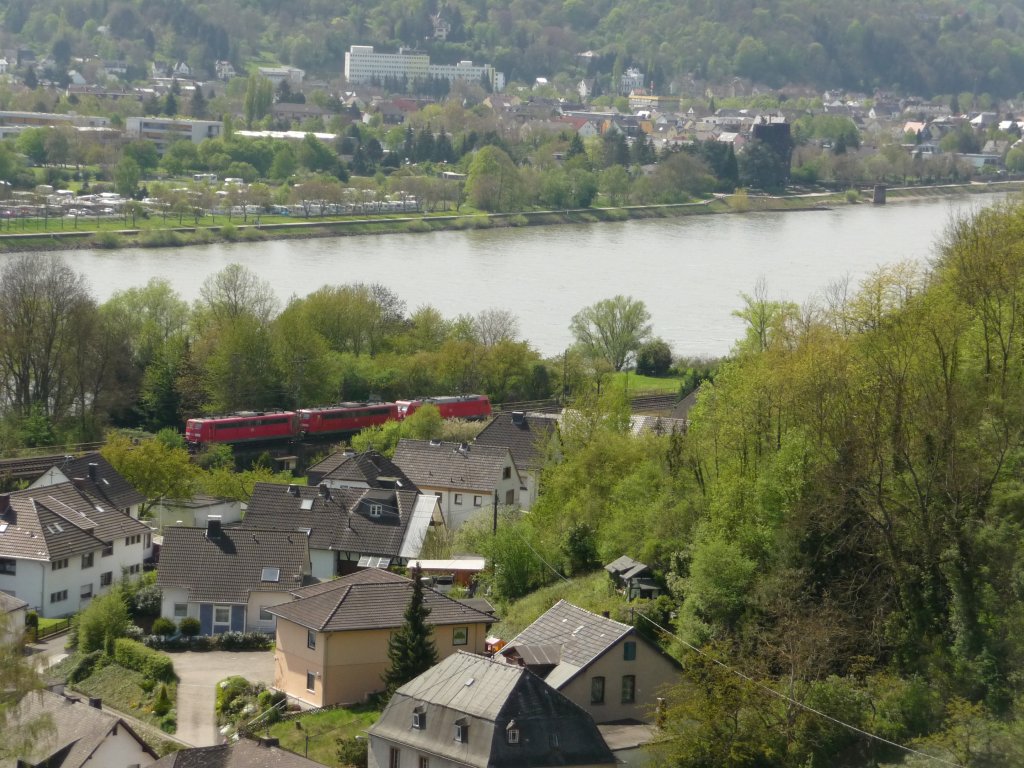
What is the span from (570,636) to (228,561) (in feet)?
11.6

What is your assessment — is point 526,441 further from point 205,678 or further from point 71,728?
point 71,728

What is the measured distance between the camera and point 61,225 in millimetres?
36250

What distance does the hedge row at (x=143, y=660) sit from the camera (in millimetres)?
11164

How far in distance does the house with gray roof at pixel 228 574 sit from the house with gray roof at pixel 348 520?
0.56 metres

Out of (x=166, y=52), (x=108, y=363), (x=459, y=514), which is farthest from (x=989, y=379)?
(x=166, y=52)

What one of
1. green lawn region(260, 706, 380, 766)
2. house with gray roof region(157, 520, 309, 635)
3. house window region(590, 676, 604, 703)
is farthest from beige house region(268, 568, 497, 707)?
house window region(590, 676, 604, 703)

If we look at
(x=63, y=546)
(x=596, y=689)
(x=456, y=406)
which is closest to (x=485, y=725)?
(x=596, y=689)

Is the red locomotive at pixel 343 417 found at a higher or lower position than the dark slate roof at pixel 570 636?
lower

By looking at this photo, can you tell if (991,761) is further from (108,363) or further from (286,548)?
(108,363)

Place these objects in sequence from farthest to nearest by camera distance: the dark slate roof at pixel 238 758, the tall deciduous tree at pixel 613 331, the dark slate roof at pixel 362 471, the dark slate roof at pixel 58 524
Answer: the tall deciduous tree at pixel 613 331, the dark slate roof at pixel 362 471, the dark slate roof at pixel 58 524, the dark slate roof at pixel 238 758

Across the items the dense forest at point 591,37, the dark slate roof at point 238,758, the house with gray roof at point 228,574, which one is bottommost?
the house with gray roof at point 228,574

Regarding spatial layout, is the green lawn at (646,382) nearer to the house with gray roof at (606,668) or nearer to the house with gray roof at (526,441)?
the house with gray roof at (526,441)

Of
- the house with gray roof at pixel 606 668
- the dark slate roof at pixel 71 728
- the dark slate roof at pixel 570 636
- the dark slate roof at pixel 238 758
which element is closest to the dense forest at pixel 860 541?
the house with gray roof at pixel 606 668

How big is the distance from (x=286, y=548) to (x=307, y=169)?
36.5 meters
